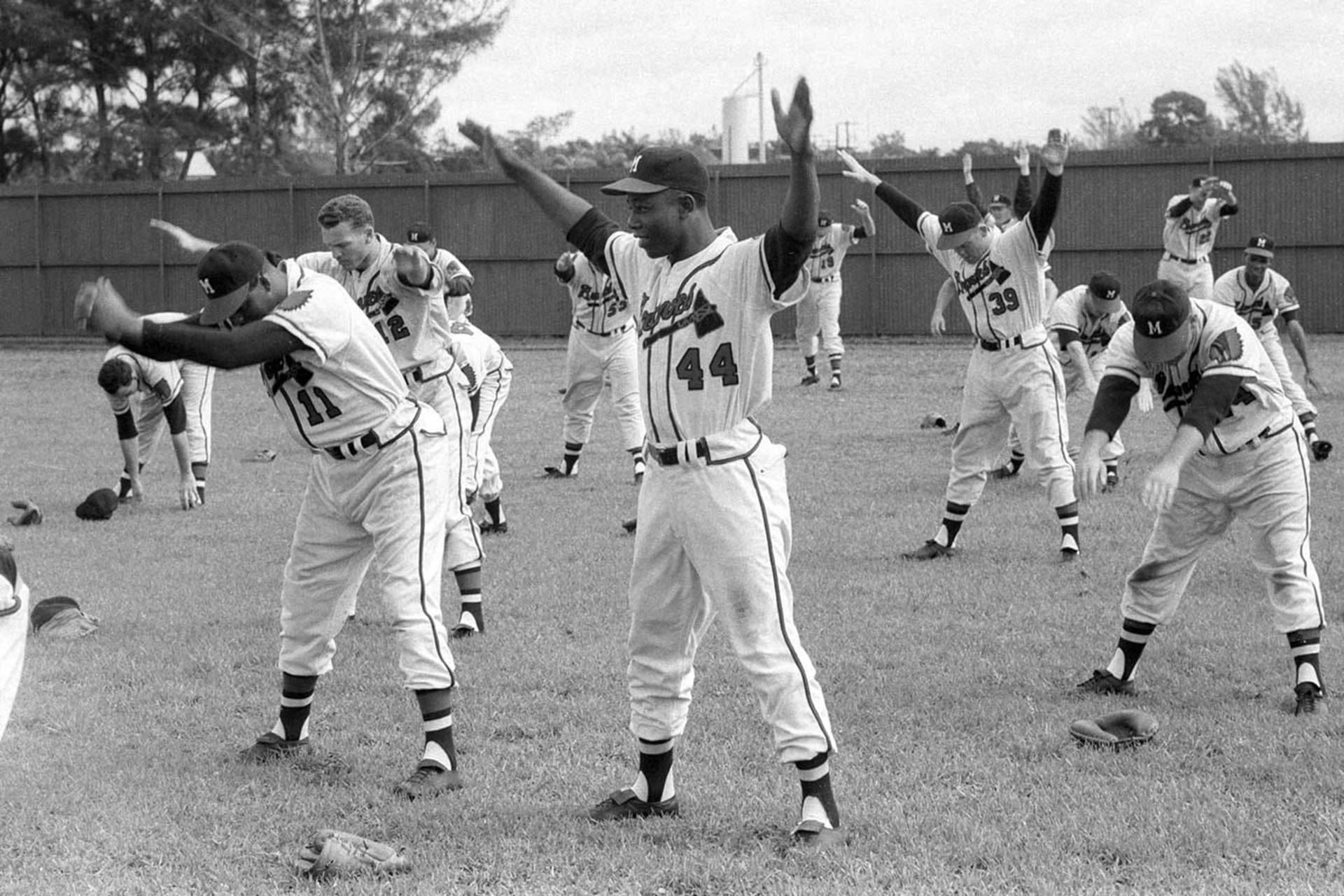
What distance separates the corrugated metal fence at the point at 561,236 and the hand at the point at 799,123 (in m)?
22.0

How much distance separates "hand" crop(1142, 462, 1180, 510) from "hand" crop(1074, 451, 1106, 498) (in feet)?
0.84

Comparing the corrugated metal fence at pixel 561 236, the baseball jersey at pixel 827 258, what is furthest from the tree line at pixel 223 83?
the baseball jersey at pixel 827 258

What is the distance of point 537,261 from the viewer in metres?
29.0

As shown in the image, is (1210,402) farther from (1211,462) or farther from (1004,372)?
(1004,372)

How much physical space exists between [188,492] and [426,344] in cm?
488

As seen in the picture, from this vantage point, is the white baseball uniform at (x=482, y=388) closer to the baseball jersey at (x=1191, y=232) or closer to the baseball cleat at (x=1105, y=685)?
the baseball cleat at (x=1105, y=685)

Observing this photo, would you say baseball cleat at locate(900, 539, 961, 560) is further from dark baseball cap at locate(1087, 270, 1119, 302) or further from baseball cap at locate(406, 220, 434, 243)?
baseball cap at locate(406, 220, 434, 243)

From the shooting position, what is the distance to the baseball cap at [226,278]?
5.69 m

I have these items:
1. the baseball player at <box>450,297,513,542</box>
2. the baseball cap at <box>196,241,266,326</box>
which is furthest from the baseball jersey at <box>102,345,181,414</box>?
the baseball cap at <box>196,241,266,326</box>

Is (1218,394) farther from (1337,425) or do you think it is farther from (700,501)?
(1337,425)

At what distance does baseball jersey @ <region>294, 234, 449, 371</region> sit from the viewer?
28.4 feet

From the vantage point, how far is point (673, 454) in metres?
5.18

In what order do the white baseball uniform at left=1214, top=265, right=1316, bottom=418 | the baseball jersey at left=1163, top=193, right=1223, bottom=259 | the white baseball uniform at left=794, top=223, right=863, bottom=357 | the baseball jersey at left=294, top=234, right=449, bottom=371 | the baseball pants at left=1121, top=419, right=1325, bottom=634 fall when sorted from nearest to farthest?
the baseball pants at left=1121, top=419, right=1325, bottom=634 → the baseball jersey at left=294, top=234, right=449, bottom=371 → the white baseball uniform at left=1214, top=265, right=1316, bottom=418 → the baseball jersey at left=1163, top=193, right=1223, bottom=259 → the white baseball uniform at left=794, top=223, right=863, bottom=357

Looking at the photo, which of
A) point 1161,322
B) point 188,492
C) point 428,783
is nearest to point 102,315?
point 428,783
